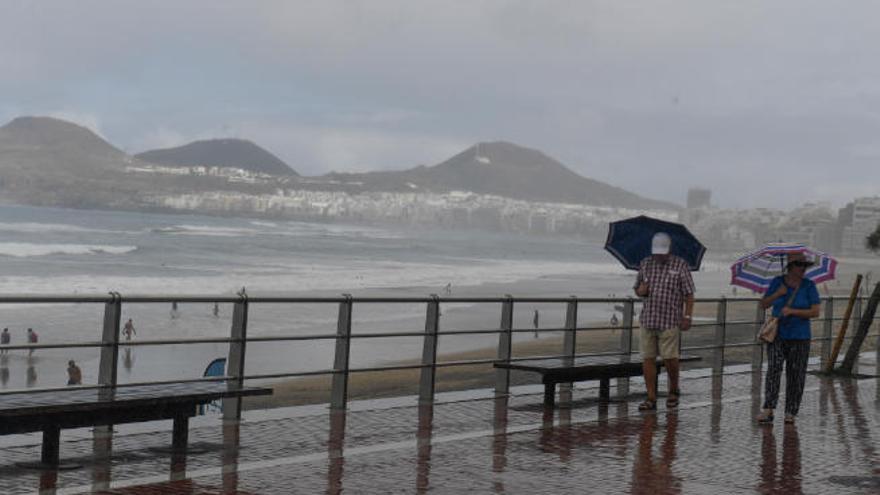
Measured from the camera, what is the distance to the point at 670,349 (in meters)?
13.3

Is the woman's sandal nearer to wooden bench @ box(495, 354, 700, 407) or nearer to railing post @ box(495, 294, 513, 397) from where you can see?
wooden bench @ box(495, 354, 700, 407)

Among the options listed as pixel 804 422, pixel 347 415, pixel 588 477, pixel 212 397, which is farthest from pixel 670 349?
pixel 212 397

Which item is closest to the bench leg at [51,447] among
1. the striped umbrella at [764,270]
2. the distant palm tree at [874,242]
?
the striped umbrella at [764,270]

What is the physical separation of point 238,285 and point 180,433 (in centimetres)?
4950

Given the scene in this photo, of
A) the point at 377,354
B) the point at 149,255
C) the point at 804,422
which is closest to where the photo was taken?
the point at 804,422

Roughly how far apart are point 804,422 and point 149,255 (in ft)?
233

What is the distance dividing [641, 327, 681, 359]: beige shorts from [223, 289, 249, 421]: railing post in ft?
13.8

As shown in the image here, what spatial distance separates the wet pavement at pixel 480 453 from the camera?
8.57 meters

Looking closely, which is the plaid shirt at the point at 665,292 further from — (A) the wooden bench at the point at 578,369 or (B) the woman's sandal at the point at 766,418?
(B) the woman's sandal at the point at 766,418

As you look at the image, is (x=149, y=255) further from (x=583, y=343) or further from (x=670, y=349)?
(x=670, y=349)

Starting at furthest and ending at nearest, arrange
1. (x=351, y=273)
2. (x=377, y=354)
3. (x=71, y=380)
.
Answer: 1. (x=351, y=273)
2. (x=377, y=354)
3. (x=71, y=380)

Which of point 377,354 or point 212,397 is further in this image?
point 377,354

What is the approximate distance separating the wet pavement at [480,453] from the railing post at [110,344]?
1.43ft

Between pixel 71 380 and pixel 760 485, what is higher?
pixel 760 485
